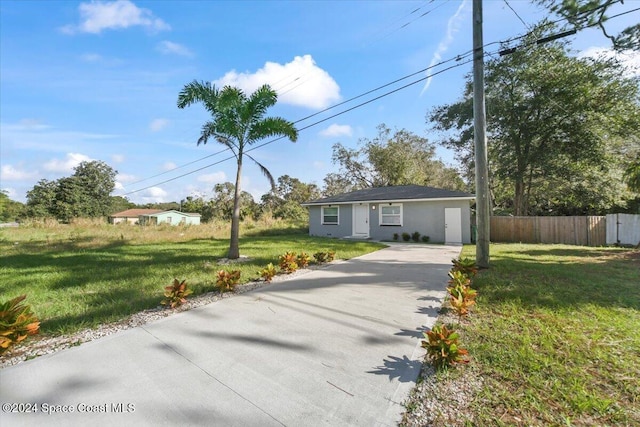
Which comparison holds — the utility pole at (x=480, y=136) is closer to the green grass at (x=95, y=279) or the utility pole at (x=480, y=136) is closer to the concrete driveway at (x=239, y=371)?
the concrete driveway at (x=239, y=371)

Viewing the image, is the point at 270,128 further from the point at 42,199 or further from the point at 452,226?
the point at 42,199

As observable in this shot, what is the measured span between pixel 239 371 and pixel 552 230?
16.2 meters

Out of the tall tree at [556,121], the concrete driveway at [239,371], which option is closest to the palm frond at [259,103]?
the concrete driveway at [239,371]

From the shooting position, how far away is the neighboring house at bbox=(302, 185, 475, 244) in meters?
13.2

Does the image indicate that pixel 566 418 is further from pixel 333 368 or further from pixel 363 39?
pixel 363 39

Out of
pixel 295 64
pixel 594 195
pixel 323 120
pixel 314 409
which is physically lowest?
pixel 314 409

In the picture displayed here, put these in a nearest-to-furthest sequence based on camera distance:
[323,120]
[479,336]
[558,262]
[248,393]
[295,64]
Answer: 1. [248,393]
2. [479,336]
3. [558,262]
4. [295,64]
5. [323,120]

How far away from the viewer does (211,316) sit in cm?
383

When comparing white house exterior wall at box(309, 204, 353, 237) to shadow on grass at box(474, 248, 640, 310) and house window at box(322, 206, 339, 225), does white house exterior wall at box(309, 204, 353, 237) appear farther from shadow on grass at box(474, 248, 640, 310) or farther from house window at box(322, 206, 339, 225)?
shadow on grass at box(474, 248, 640, 310)

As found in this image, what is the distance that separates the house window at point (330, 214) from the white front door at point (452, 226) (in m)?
6.41

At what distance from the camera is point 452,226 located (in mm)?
13352

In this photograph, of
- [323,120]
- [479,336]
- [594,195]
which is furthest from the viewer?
[594,195]

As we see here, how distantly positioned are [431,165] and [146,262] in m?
26.5

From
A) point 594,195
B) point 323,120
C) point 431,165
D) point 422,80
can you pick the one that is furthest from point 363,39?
point 431,165
